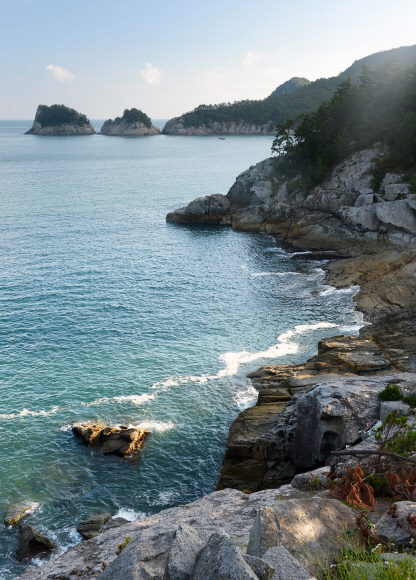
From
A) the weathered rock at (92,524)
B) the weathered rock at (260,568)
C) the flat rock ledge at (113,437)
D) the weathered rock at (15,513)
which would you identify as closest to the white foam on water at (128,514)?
the weathered rock at (92,524)

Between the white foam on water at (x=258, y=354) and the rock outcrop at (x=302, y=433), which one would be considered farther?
the white foam on water at (x=258, y=354)

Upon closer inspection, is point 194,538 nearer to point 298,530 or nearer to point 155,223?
point 298,530

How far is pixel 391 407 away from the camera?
24.8m

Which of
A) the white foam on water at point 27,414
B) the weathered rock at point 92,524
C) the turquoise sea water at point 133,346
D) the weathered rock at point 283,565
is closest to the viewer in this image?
the weathered rock at point 283,565

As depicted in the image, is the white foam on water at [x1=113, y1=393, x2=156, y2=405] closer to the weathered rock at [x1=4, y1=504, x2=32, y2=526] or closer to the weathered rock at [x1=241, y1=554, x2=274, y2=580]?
the weathered rock at [x1=4, y1=504, x2=32, y2=526]

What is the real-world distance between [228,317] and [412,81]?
6071cm

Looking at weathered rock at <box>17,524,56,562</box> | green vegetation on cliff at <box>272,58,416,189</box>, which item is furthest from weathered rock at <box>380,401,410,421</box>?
green vegetation on cliff at <box>272,58,416,189</box>

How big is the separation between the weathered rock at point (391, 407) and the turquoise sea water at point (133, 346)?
12.7 metres

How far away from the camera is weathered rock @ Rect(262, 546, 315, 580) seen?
9.63 m

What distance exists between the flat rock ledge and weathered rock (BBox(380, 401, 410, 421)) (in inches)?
720

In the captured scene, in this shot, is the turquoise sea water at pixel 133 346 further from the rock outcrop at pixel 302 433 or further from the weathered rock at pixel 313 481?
the weathered rock at pixel 313 481

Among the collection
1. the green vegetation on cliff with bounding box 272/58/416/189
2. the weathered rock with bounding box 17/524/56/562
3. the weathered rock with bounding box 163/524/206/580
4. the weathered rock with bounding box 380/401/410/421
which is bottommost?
the weathered rock with bounding box 17/524/56/562

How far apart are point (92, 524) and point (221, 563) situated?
19953 mm

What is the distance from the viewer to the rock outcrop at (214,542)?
396 inches
